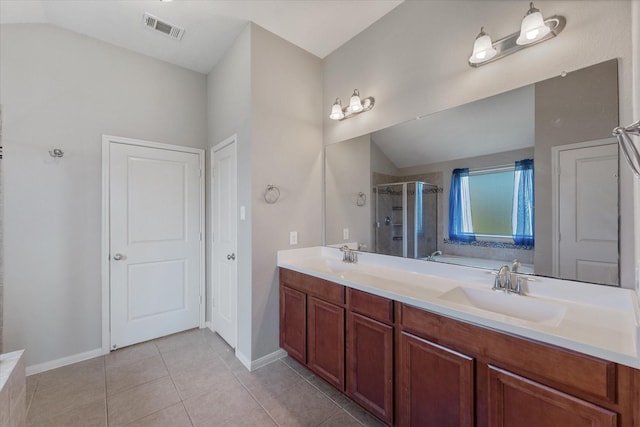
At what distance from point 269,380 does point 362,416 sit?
0.80 meters

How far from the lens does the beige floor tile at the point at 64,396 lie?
71.4 inches

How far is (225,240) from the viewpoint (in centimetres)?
279

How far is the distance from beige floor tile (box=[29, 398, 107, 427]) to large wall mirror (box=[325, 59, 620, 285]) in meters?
2.23

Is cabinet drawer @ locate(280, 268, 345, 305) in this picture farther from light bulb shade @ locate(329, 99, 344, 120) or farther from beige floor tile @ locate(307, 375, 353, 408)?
light bulb shade @ locate(329, 99, 344, 120)

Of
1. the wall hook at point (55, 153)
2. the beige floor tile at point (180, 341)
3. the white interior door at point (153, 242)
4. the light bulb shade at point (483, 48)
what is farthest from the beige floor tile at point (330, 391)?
the wall hook at point (55, 153)

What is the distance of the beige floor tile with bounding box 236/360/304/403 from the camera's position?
2.02 m

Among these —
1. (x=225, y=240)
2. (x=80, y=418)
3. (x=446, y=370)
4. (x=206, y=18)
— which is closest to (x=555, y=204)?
(x=446, y=370)

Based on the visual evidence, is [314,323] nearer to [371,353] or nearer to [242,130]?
[371,353]

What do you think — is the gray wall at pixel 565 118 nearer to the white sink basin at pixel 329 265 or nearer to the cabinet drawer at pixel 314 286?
the cabinet drawer at pixel 314 286

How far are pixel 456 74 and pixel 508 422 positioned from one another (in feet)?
6.26

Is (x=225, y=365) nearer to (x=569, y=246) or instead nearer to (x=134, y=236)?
(x=134, y=236)

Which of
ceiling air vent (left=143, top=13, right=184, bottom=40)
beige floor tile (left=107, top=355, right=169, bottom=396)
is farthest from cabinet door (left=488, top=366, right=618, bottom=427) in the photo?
ceiling air vent (left=143, top=13, right=184, bottom=40)

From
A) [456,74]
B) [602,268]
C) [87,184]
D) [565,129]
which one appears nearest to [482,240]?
[602,268]

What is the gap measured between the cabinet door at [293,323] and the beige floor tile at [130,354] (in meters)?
1.31
